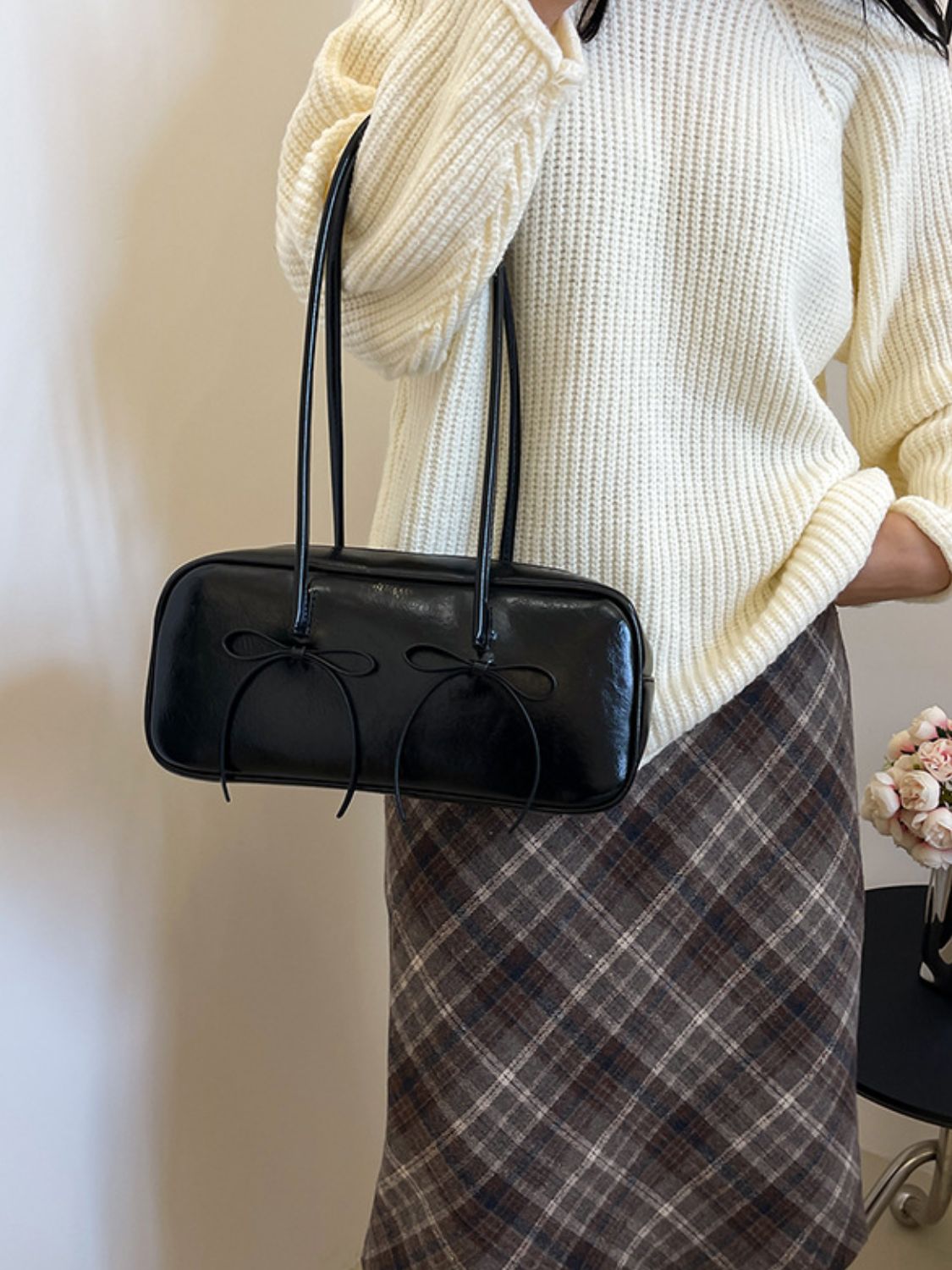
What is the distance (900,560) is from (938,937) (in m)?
0.54

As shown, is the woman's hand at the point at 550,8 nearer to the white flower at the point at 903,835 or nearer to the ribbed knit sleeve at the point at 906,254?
the ribbed knit sleeve at the point at 906,254

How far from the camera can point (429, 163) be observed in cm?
64

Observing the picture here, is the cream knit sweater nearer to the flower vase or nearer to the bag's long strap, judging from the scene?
the bag's long strap

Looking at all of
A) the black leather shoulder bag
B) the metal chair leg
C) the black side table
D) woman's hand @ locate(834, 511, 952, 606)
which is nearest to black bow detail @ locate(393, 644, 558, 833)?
the black leather shoulder bag

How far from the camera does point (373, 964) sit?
1.33 meters

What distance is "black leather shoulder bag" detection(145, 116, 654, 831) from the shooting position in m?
0.64

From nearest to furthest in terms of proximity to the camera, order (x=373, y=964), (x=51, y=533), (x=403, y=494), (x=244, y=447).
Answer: (x=403, y=494) → (x=51, y=533) → (x=244, y=447) → (x=373, y=964)

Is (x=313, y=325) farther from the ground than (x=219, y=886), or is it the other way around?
(x=313, y=325)

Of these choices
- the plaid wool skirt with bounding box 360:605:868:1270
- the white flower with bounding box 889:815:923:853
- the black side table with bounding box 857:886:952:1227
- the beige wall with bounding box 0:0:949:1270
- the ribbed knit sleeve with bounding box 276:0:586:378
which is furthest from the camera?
the white flower with bounding box 889:815:923:853

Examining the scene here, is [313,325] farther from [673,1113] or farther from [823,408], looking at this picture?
[673,1113]

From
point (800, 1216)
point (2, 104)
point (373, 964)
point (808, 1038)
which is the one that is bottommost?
point (373, 964)

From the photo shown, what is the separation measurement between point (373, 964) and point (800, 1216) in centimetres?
62

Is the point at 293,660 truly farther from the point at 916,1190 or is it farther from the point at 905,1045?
the point at 916,1190

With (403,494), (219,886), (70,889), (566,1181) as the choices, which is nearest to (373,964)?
(219,886)
